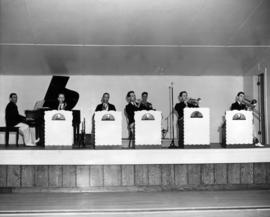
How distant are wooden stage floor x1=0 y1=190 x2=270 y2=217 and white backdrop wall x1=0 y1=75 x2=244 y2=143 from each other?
3977 millimetres

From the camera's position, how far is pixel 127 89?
33.3 feet

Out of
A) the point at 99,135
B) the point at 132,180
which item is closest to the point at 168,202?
the point at 132,180

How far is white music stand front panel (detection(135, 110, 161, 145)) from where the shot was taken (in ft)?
21.2

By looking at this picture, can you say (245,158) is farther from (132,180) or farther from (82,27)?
(82,27)

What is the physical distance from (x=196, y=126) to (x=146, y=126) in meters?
0.87

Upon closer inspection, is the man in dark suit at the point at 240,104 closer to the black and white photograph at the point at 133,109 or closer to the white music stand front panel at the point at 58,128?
the black and white photograph at the point at 133,109

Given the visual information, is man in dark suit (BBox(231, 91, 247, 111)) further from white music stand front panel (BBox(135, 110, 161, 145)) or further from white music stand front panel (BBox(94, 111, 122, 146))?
white music stand front panel (BBox(94, 111, 122, 146))

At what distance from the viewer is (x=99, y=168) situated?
663cm

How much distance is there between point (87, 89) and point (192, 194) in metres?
4.89

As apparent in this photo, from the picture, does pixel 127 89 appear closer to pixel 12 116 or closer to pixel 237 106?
pixel 12 116

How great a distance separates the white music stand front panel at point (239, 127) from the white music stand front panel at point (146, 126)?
1255 mm

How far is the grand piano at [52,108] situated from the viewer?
756 cm

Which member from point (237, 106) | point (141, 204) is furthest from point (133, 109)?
point (141, 204)

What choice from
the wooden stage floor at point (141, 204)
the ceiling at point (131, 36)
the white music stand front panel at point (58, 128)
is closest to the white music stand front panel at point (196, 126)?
the wooden stage floor at point (141, 204)
